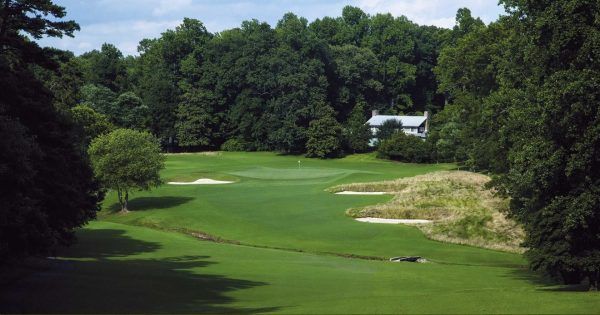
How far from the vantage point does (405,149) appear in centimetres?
10012

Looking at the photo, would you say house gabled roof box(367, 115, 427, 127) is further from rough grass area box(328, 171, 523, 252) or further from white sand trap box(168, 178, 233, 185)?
rough grass area box(328, 171, 523, 252)

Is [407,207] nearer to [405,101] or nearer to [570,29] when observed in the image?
[570,29]

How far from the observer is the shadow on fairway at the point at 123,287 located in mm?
20500

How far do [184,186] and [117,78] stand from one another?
69445 millimetres

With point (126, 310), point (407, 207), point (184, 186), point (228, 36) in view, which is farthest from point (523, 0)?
point (228, 36)

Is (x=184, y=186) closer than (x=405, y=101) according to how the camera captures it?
Yes

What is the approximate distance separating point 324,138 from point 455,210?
205 ft

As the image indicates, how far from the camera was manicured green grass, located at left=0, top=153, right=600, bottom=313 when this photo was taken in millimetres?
20188

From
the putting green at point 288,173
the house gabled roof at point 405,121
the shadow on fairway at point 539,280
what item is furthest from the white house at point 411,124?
the shadow on fairway at point 539,280

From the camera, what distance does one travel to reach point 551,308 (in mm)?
16812

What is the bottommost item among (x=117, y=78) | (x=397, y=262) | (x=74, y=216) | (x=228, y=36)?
(x=397, y=262)

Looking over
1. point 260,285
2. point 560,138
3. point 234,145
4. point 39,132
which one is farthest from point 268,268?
point 234,145

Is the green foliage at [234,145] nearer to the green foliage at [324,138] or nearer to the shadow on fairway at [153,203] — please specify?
the green foliage at [324,138]

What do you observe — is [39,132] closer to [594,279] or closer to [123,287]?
[123,287]
